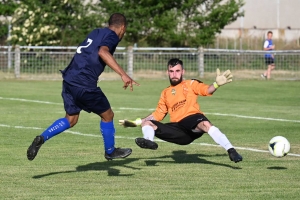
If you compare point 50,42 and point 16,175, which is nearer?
point 16,175

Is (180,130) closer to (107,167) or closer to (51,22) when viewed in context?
(107,167)

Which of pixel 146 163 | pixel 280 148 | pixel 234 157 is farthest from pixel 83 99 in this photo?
pixel 280 148

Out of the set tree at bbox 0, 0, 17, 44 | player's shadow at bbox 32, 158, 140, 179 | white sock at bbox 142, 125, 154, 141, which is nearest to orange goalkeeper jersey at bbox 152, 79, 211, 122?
white sock at bbox 142, 125, 154, 141

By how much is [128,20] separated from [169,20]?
6.69 ft

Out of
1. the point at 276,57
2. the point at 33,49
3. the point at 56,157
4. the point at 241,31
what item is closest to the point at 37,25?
the point at 33,49

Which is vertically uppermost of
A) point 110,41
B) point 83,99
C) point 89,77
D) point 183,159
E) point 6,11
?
point 6,11

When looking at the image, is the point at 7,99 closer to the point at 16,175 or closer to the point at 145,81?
the point at 145,81

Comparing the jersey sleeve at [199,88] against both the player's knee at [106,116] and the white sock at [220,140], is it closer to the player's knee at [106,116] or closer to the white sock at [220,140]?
the white sock at [220,140]

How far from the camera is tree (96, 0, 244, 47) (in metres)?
36.2

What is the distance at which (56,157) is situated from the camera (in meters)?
11.1

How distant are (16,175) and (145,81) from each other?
20011mm

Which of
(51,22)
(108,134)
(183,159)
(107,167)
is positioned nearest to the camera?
(108,134)

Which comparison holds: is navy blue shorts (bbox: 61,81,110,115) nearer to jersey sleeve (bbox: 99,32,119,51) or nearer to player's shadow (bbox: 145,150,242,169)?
jersey sleeve (bbox: 99,32,119,51)

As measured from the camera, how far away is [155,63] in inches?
1170
